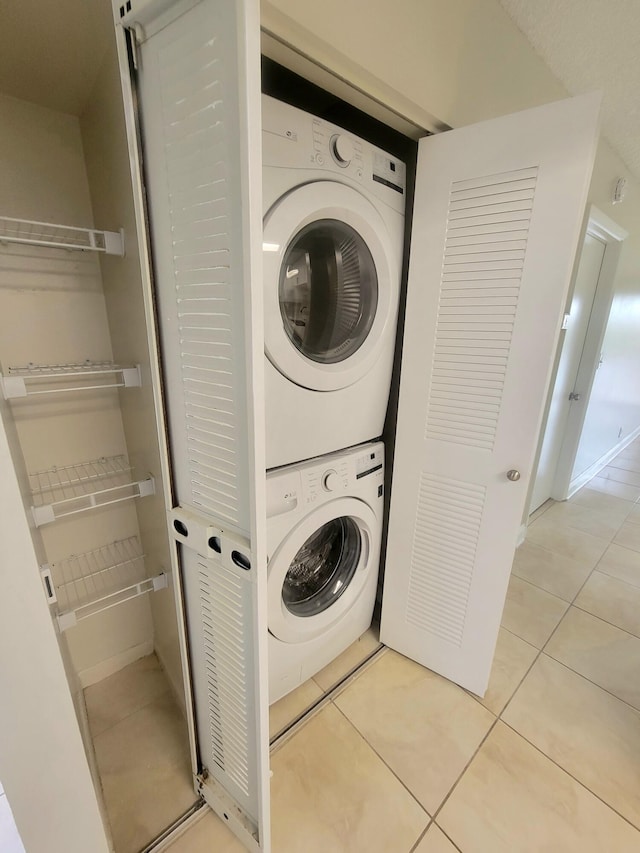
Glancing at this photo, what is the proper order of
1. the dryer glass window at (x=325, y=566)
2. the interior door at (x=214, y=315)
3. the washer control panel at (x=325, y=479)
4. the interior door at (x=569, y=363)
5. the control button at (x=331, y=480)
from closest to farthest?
the interior door at (x=214, y=315) < the washer control panel at (x=325, y=479) < the control button at (x=331, y=480) < the dryer glass window at (x=325, y=566) < the interior door at (x=569, y=363)

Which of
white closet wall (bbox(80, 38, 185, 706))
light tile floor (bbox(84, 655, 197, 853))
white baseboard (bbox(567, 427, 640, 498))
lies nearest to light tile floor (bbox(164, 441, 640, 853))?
light tile floor (bbox(84, 655, 197, 853))

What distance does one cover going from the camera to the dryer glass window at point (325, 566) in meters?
1.40

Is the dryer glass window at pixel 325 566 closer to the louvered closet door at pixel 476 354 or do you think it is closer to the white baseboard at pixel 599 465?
the louvered closet door at pixel 476 354

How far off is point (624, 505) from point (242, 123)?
3650 mm

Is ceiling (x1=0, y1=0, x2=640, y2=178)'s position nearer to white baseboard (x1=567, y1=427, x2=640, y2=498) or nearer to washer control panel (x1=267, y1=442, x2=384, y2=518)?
washer control panel (x1=267, y1=442, x2=384, y2=518)

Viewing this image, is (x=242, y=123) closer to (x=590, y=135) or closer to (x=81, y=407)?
(x=590, y=135)

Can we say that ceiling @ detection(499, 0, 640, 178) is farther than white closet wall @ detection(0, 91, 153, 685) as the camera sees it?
Yes

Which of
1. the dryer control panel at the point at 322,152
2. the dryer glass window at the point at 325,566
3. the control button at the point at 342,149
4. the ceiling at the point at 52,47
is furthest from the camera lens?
the dryer glass window at the point at 325,566

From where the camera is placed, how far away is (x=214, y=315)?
0.66m

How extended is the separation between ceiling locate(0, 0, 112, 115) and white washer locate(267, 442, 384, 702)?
1087mm

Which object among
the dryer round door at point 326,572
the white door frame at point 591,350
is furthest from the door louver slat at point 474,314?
the white door frame at point 591,350

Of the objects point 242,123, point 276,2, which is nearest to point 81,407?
point 242,123

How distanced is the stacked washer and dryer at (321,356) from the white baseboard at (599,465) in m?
2.52

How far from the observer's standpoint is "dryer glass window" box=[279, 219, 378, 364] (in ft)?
3.39
